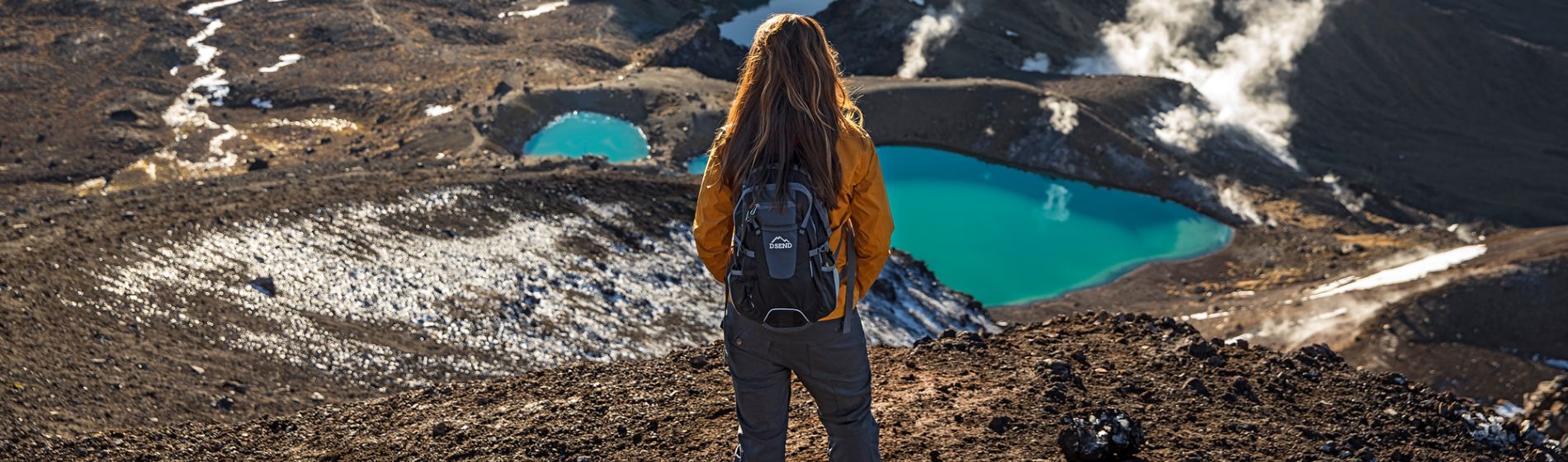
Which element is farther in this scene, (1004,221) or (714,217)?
(1004,221)

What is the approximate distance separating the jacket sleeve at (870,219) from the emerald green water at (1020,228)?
28.0m

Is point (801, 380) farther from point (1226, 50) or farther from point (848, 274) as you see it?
point (1226, 50)

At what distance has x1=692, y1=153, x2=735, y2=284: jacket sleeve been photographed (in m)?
4.81

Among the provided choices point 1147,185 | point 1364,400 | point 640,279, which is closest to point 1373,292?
point 1147,185

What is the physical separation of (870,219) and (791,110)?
62 centimetres

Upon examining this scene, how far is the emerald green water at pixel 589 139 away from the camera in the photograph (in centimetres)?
3759

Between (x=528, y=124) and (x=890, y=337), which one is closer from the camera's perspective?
(x=890, y=337)

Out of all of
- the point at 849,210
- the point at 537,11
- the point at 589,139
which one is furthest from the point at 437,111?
the point at 849,210

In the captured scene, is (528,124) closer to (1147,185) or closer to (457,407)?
(1147,185)

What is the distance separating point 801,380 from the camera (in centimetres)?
503

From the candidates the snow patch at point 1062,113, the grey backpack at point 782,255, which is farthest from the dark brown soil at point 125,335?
the snow patch at point 1062,113

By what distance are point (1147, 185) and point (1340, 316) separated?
13.7m

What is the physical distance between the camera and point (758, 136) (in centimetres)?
468

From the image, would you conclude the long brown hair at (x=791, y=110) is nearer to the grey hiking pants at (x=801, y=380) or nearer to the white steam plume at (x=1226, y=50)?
the grey hiking pants at (x=801, y=380)
